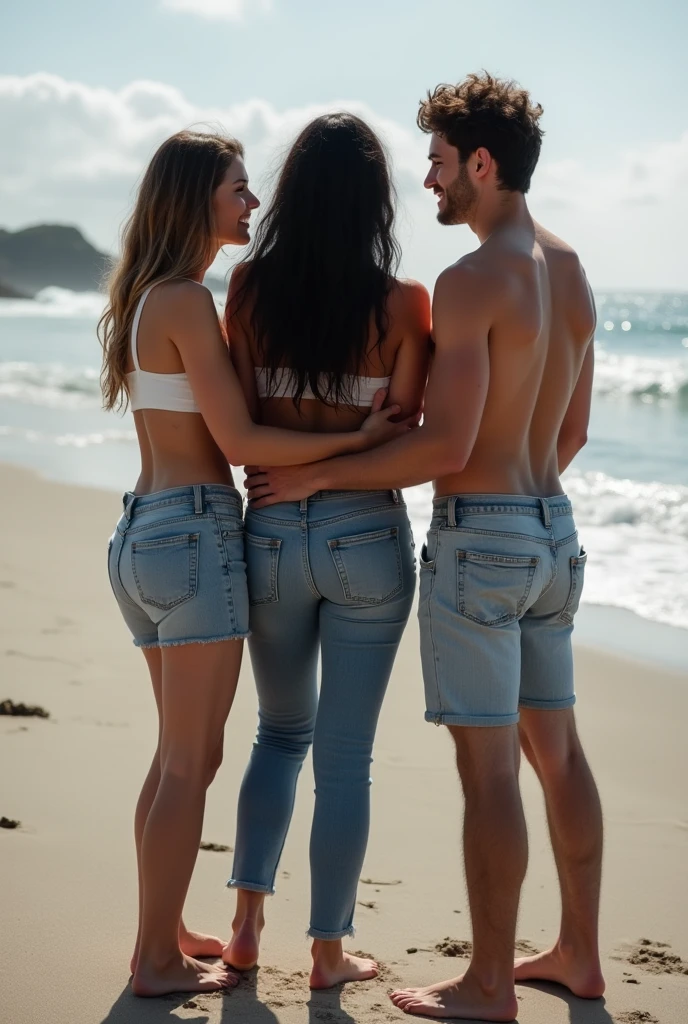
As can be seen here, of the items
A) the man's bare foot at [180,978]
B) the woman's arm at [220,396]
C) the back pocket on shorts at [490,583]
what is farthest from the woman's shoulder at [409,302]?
the man's bare foot at [180,978]

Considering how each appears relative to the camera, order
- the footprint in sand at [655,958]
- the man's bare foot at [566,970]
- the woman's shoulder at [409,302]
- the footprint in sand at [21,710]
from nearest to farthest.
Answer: the woman's shoulder at [409,302] → the man's bare foot at [566,970] → the footprint in sand at [655,958] → the footprint in sand at [21,710]

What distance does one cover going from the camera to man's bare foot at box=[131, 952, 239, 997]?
2.45 m

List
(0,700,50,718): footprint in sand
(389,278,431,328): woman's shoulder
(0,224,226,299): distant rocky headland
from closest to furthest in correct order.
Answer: (389,278,431,328): woman's shoulder → (0,700,50,718): footprint in sand → (0,224,226,299): distant rocky headland

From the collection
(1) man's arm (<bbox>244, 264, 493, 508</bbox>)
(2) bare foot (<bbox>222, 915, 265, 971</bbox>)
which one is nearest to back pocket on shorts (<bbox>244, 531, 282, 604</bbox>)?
(1) man's arm (<bbox>244, 264, 493, 508</bbox>)

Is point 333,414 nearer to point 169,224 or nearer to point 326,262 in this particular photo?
point 326,262

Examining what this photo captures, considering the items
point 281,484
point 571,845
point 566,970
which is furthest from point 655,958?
point 281,484

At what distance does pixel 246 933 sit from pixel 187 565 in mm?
929

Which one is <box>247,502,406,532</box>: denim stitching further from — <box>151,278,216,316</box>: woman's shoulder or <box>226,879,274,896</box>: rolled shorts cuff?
<box>226,879,274,896</box>: rolled shorts cuff

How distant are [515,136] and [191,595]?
127 centimetres

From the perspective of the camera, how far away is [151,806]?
2.53 metres

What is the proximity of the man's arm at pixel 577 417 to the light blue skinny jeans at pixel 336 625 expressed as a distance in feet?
1.89

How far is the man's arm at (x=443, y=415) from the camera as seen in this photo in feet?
7.81

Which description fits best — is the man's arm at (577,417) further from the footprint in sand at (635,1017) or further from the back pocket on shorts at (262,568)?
the footprint in sand at (635,1017)

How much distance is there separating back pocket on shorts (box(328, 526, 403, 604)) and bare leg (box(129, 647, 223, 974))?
49cm
